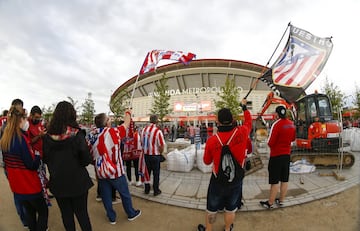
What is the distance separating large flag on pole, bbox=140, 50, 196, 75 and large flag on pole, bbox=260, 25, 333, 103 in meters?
2.89

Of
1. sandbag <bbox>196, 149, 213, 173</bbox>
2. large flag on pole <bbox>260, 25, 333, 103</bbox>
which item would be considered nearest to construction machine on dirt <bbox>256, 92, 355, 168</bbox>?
large flag on pole <bbox>260, 25, 333, 103</bbox>

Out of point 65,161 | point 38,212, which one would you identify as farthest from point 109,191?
point 65,161

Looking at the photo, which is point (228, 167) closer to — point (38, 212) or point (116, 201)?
point (38, 212)

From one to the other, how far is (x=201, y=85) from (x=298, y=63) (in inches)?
1194

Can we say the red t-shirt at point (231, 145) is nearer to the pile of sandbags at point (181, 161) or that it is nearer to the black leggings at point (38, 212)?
the black leggings at point (38, 212)

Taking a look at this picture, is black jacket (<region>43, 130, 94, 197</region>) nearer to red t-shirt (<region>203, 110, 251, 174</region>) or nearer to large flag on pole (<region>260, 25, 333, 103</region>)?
red t-shirt (<region>203, 110, 251, 174</region>)

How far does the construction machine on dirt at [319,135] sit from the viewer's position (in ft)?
18.8

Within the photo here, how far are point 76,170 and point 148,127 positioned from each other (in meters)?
1.99

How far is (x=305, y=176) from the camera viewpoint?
4961 millimetres

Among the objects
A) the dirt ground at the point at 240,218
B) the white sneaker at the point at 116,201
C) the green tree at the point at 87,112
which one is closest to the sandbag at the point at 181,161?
the dirt ground at the point at 240,218

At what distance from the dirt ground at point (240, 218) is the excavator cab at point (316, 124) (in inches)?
122

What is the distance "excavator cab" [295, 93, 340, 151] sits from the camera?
613 centimetres

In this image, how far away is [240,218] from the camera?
3.00 meters

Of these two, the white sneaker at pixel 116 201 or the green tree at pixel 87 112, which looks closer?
the white sneaker at pixel 116 201
